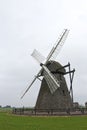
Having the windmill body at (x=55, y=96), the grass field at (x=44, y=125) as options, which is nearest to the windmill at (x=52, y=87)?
the windmill body at (x=55, y=96)

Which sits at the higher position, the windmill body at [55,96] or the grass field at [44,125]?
the windmill body at [55,96]

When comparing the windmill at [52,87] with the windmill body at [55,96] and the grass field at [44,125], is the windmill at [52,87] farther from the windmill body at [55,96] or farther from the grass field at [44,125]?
the grass field at [44,125]

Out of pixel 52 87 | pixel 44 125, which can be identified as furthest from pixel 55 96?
pixel 44 125

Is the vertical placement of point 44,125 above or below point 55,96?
below

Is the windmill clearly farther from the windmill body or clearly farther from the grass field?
the grass field

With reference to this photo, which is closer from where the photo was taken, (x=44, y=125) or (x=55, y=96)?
(x=44, y=125)

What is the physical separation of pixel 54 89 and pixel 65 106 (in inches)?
152

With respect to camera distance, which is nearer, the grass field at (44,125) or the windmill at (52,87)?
the grass field at (44,125)

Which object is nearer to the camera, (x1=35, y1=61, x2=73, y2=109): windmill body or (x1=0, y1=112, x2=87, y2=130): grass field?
(x1=0, y1=112, x2=87, y2=130): grass field

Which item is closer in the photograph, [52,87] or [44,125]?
[44,125]

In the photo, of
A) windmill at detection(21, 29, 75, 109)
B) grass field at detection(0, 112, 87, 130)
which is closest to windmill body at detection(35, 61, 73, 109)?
windmill at detection(21, 29, 75, 109)

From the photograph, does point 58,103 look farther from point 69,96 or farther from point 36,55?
point 36,55

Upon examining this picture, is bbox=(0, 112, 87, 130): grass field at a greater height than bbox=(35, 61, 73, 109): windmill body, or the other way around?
bbox=(35, 61, 73, 109): windmill body

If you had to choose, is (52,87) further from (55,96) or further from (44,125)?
(44,125)
